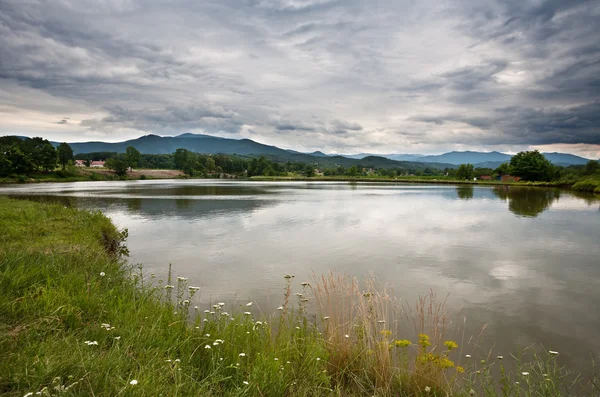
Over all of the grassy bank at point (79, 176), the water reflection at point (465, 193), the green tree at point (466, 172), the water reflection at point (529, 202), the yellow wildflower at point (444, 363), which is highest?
the green tree at point (466, 172)

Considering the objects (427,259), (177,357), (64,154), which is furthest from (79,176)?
(177,357)

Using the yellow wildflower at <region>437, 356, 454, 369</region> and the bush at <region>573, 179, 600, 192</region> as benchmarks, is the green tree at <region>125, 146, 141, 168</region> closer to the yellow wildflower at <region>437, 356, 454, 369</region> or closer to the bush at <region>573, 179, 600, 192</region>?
the bush at <region>573, 179, 600, 192</region>

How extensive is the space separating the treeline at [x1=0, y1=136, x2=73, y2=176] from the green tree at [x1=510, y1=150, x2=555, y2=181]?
14410 cm

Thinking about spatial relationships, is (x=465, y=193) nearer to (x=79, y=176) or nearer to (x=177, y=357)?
(x=177, y=357)

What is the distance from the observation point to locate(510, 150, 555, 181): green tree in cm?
10156

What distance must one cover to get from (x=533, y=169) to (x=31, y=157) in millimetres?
150264

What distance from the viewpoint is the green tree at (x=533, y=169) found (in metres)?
102

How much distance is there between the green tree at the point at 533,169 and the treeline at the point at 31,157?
473ft

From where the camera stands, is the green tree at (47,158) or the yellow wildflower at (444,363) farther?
the green tree at (47,158)

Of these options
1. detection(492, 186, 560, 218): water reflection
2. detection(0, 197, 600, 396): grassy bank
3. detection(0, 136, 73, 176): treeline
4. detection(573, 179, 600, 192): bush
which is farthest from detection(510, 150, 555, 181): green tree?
detection(0, 136, 73, 176): treeline

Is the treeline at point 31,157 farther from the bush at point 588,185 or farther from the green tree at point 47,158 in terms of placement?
the bush at point 588,185

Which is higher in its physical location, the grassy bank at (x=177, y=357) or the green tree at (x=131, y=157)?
the green tree at (x=131, y=157)

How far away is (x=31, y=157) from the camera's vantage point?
4072 inches

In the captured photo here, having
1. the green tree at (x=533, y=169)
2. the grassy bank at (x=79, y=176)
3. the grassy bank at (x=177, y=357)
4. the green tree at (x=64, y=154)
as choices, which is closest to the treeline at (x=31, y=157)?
the green tree at (x=64, y=154)
